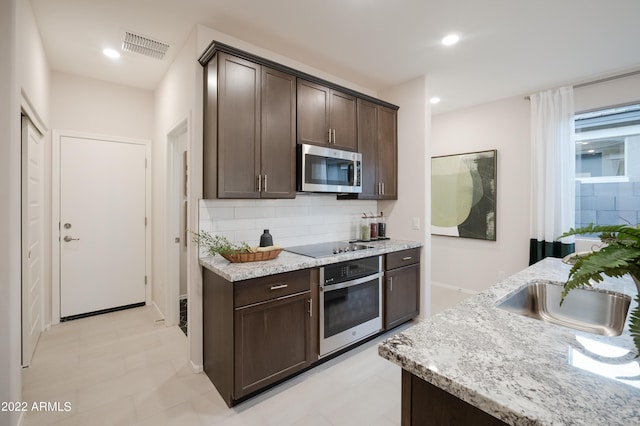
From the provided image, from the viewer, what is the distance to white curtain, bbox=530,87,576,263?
133 inches

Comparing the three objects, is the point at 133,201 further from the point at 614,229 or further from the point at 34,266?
the point at 614,229

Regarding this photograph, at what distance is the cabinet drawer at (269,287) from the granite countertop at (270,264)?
0.05 metres

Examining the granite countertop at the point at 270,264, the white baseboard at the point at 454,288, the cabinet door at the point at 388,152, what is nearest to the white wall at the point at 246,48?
the cabinet door at the point at 388,152

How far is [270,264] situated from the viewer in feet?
7.04

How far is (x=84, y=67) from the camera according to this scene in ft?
10.3

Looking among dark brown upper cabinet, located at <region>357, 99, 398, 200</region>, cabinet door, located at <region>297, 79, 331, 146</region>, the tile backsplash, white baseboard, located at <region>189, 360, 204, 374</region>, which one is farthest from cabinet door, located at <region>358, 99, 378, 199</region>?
white baseboard, located at <region>189, 360, 204, 374</region>

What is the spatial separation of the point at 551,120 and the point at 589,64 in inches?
25.5

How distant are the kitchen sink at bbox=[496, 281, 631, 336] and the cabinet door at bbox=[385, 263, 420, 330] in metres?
1.41

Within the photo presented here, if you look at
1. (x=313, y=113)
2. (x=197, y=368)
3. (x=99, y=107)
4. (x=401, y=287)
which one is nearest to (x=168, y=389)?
(x=197, y=368)

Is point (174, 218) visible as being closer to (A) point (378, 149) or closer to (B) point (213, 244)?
(B) point (213, 244)

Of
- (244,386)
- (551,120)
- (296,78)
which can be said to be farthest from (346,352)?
(551,120)

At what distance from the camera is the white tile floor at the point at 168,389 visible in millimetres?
1878

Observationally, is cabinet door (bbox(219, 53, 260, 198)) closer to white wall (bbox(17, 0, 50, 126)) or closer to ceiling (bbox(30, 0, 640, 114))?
ceiling (bbox(30, 0, 640, 114))

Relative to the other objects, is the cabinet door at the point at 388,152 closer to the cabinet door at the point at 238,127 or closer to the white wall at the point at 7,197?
the cabinet door at the point at 238,127
